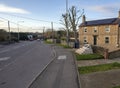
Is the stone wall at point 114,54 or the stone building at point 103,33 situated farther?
the stone building at point 103,33

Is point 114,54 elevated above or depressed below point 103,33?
below

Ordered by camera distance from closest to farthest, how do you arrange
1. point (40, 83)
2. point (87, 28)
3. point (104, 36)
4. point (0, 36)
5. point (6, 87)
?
point (6, 87) < point (40, 83) < point (104, 36) < point (87, 28) < point (0, 36)

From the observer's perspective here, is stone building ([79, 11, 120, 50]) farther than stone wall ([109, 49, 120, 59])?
Yes

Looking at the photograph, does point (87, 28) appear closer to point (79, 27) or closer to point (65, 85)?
point (79, 27)

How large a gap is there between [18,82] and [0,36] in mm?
50573

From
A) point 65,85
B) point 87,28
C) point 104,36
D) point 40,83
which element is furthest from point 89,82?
point 87,28

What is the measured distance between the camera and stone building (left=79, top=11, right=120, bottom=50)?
3809 centimetres

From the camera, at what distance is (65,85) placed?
10164 millimetres

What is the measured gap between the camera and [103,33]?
41219mm

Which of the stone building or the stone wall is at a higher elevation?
the stone building

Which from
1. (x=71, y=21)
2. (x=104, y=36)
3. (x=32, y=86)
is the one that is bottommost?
(x=32, y=86)

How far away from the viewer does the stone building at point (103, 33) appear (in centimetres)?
3809

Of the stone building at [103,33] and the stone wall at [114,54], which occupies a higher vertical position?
the stone building at [103,33]

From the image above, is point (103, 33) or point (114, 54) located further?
point (103, 33)
